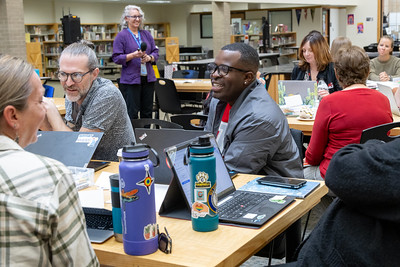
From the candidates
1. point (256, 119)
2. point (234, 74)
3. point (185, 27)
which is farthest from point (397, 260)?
point (185, 27)

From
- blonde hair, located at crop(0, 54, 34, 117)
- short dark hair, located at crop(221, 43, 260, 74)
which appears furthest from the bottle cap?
short dark hair, located at crop(221, 43, 260, 74)

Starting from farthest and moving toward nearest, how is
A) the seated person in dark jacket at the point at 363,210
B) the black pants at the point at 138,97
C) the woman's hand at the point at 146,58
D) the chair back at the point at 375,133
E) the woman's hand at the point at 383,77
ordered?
the black pants at the point at 138,97, the woman's hand at the point at 146,58, the woman's hand at the point at 383,77, the chair back at the point at 375,133, the seated person in dark jacket at the point at 363,210

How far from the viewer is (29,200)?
1.29 m

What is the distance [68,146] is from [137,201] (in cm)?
117

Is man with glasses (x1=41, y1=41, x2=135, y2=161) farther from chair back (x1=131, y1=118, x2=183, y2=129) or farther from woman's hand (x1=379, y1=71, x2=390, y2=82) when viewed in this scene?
woman's hand (x1=379, y1=71, x2=390, y2=82)

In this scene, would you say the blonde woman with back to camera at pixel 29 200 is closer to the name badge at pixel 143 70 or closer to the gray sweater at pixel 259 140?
the gray sweater at pixel 259 140

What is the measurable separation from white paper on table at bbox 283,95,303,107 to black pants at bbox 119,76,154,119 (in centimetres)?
286

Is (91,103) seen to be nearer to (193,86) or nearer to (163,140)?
(163,140)

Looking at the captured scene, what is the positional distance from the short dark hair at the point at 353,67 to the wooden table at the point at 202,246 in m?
1.69

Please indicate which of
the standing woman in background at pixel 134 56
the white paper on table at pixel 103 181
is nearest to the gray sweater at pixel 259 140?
the white paper on table at pixel 103 181

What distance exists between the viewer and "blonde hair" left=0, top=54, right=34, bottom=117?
55.2 inches

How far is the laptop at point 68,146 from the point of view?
2.55m

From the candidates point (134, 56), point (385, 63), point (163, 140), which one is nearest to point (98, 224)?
point (163, 140)

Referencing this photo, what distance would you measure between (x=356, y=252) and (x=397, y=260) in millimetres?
96
